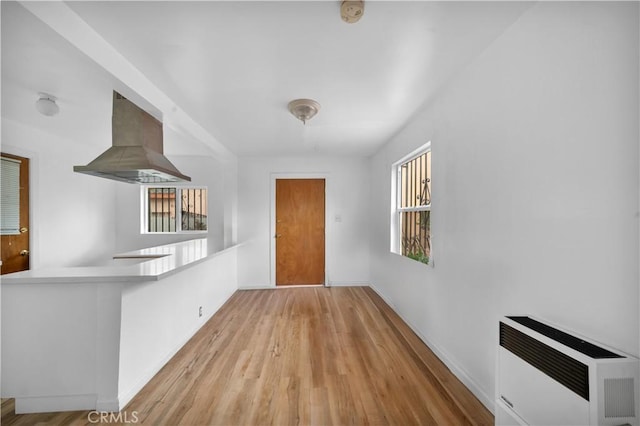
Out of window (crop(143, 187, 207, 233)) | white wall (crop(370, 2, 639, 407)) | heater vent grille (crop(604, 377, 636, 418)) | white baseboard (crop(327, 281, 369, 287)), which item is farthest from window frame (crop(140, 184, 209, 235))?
heater vent grille (crop(604, 377, 636, 418))

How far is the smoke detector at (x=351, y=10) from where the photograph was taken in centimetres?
137

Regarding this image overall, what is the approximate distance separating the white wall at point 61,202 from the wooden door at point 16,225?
6 centimetres

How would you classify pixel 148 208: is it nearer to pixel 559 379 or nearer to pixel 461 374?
pixel 461 374

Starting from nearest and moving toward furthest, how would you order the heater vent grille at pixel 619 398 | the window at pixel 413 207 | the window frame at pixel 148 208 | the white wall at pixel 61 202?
the heater vent grille at pixel 619 398 → the window at pixel 413 207 → the white wall at pixel 61 202 → the window frame at pixel 148 208

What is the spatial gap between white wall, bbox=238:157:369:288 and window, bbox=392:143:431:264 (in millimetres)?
1298

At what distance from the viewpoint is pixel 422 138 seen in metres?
2.90

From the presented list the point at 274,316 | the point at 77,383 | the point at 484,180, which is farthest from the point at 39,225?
the point at 484,180

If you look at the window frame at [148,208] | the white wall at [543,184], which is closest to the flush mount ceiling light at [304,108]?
the white wall at [543,184]

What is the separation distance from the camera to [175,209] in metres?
5.08

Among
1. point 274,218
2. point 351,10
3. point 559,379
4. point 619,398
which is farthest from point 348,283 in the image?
point 351,10

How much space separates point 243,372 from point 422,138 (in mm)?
2696

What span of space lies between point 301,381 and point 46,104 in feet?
10.6

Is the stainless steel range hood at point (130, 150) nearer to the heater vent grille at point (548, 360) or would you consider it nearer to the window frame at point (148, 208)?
the window frame at point (148, 208)

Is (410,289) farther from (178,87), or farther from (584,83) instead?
(178,87)
